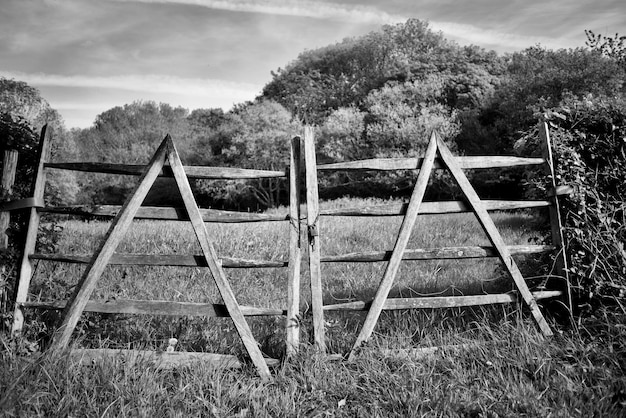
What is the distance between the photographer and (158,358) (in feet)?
13.3

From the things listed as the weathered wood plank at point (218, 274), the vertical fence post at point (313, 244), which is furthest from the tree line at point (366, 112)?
the weathered wood plank at point (218, 274)

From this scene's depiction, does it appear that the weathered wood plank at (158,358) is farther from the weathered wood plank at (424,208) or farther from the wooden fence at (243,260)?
the weathered wood plank at (424,208)

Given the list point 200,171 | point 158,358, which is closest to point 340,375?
point 158,358

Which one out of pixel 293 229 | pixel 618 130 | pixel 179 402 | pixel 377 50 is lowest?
pixel 179 402

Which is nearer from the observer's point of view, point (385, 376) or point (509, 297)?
point (385, 376)

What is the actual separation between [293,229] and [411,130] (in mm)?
24512

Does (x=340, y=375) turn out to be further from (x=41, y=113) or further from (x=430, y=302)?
(x=41, y=113)

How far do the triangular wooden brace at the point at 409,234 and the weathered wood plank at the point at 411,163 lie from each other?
11 centimetres

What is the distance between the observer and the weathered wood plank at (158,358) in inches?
157

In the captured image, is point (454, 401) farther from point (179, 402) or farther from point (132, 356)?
point (132, 356)

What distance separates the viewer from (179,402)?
3.58m

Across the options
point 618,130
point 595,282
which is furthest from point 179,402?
point 618,130

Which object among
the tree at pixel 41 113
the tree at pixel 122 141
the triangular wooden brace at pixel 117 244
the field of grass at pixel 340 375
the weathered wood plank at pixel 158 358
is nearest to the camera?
the field of grass at pixel 340 375

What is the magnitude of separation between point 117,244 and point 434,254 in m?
3.12
